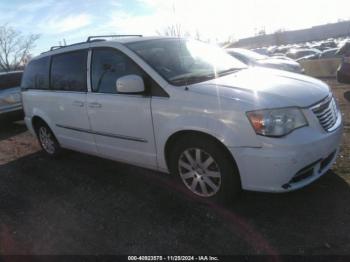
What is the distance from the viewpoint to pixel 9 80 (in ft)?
30.4

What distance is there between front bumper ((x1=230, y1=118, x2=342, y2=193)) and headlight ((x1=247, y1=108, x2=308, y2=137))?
0.06 m

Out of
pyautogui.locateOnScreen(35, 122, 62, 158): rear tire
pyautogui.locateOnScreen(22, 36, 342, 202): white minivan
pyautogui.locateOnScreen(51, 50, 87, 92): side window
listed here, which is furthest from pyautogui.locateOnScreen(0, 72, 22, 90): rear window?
pyautogui.locateOnScreen(22, 36, 342, 202): white minivan

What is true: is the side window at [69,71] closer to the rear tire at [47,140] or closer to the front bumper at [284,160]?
the rear tire at [47,140]

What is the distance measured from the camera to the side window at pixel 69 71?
183 inches

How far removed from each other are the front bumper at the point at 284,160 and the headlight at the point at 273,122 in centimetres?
6

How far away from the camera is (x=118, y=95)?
4.06 m

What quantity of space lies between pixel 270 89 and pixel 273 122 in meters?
0.43

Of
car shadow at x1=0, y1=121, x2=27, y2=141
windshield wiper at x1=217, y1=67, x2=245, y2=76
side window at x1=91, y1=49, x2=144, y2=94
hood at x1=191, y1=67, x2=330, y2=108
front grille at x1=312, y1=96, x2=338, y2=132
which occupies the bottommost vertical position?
car shadow at x1=0, y1=121, x2=27, y2=141

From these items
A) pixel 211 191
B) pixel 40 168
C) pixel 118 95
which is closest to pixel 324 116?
pixel 211 191

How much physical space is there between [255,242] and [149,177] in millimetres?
1958

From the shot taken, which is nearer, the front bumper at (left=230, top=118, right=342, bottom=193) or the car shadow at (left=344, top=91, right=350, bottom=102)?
the front bumper at (left=230, top=118, right=342, bottom=193)

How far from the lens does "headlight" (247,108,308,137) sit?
9.95ft

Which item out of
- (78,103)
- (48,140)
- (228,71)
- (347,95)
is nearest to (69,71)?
(78,103)

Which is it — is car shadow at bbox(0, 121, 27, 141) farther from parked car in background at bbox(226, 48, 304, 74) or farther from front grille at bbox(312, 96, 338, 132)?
front grille at bbox(312, 96, 338, 132)
